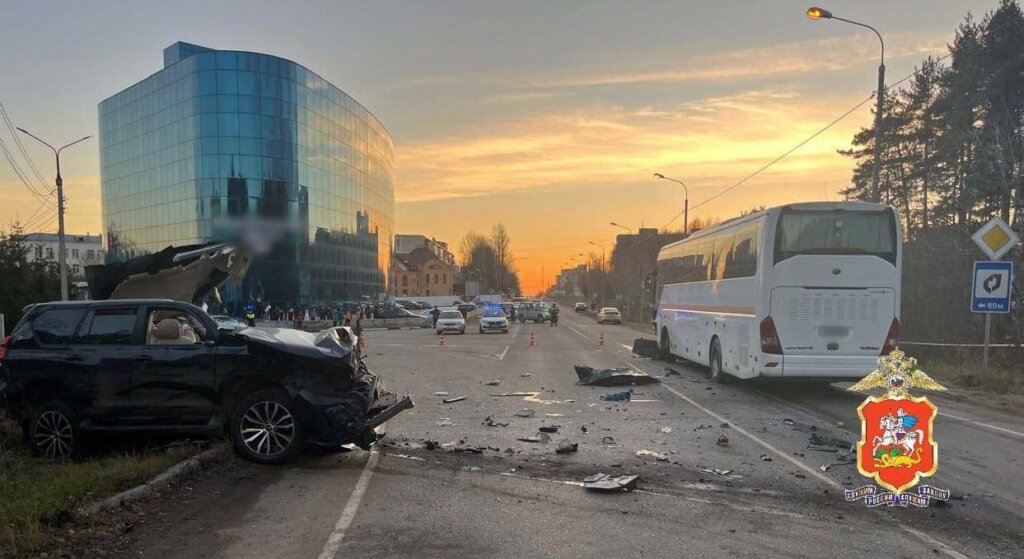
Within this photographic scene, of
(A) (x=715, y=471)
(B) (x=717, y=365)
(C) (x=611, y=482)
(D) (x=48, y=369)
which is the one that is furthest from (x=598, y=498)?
(B) (x=717, y=365)

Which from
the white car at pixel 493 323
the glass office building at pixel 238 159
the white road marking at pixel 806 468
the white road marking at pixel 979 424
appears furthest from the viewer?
the glass office building at pixel 238 159

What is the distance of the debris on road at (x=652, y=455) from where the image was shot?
23.1 ft

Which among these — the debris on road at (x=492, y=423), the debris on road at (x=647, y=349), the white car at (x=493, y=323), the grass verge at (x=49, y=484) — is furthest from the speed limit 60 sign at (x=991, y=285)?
the white car at (x=493, y=323)

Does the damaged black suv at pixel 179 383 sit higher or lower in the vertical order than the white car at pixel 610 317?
higher

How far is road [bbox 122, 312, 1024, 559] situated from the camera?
454 cm

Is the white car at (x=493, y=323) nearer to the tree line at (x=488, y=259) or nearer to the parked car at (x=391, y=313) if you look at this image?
the parked car at (x=391, y=313)

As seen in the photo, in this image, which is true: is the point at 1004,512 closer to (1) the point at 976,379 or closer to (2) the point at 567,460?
(2) the point at 567,460

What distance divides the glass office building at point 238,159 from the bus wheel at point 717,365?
1105 inches

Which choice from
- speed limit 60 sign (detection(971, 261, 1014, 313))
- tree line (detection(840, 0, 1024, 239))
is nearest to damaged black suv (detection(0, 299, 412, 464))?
speed limit 60 sign (detection(971, 261, 1014, 313))

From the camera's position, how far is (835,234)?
36.7ft

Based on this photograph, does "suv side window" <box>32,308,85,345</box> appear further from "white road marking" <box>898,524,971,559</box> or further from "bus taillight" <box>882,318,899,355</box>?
"bus taillight" <box>882,318,899,355</box>

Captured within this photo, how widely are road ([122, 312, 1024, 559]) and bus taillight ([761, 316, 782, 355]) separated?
1293 mm

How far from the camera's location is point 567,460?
23.1 ft

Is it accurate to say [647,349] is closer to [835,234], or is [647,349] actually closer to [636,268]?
[835,234]
